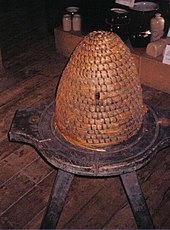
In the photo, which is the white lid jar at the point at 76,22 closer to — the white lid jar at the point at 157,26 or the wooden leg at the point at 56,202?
the white lid jar at the point at 157,26

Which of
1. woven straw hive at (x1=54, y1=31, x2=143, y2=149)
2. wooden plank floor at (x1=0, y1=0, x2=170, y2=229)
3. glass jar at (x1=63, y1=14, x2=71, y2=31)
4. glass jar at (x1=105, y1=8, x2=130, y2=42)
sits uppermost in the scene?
woven straw hive at (x1=54, y1=31, x2=143, y2=149)

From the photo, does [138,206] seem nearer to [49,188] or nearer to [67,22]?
[49,188]

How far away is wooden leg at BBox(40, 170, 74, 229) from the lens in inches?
80.4

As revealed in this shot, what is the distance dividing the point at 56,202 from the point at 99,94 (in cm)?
82

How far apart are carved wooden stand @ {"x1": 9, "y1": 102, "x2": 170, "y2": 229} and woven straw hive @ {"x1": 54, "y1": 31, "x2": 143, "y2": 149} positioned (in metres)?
0.07

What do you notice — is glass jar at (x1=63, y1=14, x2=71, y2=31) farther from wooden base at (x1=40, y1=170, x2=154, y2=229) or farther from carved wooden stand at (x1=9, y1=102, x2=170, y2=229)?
wooden base at (x1=40, y1=170, x2=154, y2=229)

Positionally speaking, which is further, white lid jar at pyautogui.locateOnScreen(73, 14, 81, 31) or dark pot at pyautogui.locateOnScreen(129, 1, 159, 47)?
white lid jar at pyautogui.locateOnScreen(73, 14, 81, 31)

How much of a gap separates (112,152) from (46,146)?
0.36 m

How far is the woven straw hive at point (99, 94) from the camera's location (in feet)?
5.31

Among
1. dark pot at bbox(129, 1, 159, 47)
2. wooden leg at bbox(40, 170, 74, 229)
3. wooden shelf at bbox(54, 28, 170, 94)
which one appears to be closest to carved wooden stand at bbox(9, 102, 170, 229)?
wooden leg at bbox(40, 170, 74, 229)

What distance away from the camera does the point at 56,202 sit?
2.07 meters

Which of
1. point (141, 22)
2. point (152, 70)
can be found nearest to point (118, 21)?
point (141, 22)

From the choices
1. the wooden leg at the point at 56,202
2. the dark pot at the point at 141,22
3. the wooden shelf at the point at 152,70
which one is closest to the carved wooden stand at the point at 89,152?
the wooden leg at the point at 56,202

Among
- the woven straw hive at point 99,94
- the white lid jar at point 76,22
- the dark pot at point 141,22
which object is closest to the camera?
the woven straw hive at point 99,94
